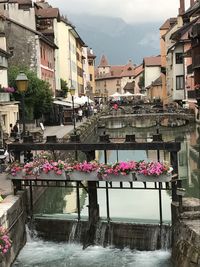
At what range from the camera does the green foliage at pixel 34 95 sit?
46219mm

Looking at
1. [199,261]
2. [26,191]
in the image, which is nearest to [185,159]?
[26,191]

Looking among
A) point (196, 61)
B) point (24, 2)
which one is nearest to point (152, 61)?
point (24, 2)

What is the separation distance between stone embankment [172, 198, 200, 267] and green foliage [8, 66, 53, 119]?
104 ft

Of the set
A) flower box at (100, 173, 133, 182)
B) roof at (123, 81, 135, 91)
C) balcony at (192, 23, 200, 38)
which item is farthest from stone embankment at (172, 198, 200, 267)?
roof at (123, 81, 135, 91)

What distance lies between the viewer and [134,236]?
625 inches

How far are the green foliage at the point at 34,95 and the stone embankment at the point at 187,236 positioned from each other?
1253 inches

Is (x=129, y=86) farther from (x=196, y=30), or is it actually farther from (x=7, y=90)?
(x=7, y=90)

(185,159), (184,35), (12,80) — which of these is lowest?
(185,159)

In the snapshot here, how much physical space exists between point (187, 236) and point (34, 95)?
3451cm

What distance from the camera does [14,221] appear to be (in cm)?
1527

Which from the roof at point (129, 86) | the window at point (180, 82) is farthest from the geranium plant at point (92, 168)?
the roof at point (129, 86)

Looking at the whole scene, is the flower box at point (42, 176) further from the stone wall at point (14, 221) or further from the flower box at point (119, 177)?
the flower box at point (119, 177)

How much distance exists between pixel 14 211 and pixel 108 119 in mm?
61222

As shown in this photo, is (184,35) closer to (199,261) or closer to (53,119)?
(53,119)
